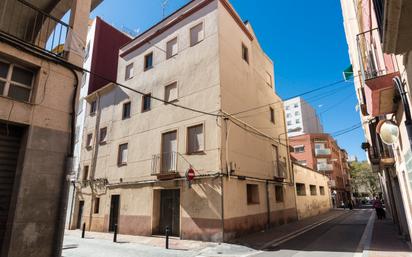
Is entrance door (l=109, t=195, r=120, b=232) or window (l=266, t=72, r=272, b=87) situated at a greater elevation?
window (l=266, t=72, r=272, b=87)

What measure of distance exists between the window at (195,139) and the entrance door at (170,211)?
2.50 meters

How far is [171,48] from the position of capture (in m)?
17.1

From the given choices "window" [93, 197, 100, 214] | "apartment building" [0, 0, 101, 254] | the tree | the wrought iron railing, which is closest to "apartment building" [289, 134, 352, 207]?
Result: the tree

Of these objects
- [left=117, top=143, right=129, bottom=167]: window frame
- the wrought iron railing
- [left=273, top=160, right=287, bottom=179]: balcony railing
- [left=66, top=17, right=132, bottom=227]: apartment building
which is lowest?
[left=273, top=160, right=287, bottom=179]: balcony railing

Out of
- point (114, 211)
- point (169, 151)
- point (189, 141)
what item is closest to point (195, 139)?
point (189, 141)

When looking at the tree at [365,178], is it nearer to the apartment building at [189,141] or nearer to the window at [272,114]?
the window at [272,114]

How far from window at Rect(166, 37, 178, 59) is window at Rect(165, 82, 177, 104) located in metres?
2.17

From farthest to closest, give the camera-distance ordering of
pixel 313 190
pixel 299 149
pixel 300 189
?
pixel 299 149, pixel 313 190, pixel 300 189

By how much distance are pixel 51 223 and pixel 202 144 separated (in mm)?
8294

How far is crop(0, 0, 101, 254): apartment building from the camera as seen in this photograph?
19.2 feet

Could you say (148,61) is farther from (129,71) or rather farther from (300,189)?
(300,189)

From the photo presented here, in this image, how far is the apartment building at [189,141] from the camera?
13.0m

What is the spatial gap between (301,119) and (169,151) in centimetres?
6587

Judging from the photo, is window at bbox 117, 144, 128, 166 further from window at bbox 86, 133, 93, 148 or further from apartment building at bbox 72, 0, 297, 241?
window at bbox 86, 133, 93, 148
